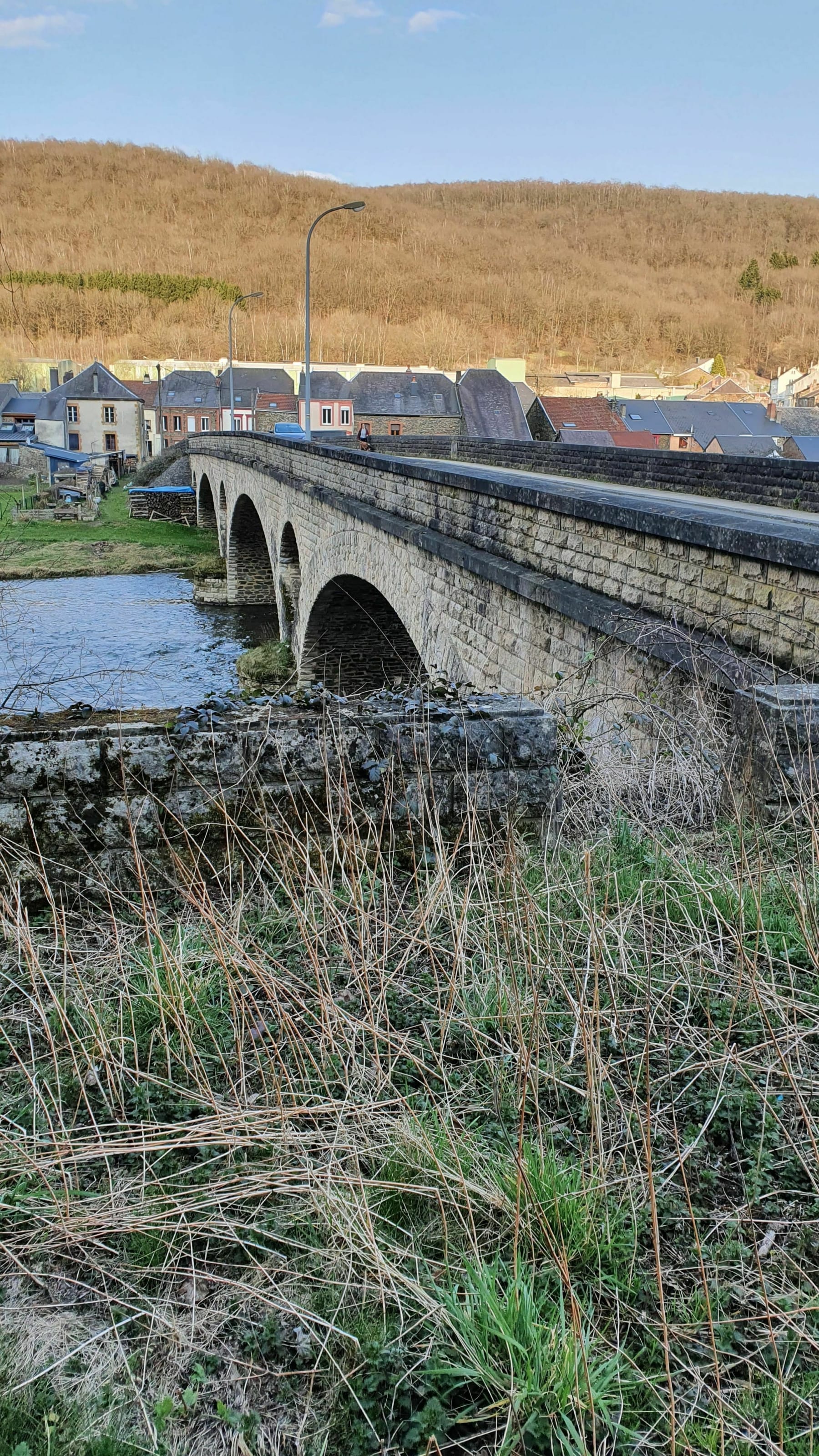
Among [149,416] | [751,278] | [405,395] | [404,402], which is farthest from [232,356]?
[751,278]

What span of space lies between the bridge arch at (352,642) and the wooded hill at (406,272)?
10251 cm

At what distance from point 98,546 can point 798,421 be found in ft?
153

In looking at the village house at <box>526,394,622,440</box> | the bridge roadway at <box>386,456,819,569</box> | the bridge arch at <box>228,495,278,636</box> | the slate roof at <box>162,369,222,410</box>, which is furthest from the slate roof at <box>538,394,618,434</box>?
the bridge roadway at <box>386,456,819,569</box>

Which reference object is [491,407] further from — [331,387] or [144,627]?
[144,627]

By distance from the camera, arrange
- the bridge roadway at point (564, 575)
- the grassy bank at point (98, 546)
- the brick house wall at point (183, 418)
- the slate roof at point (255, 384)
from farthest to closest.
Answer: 1. the brick house wall at point (183, 418)
2. the slate roof at point (255, 384)
3. the grassy bank at point (98, 546)
4. the bridge roadway at point (564, 575)

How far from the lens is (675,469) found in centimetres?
1550

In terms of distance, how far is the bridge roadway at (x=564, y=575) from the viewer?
5.01m

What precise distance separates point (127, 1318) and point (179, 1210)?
0.84 ft

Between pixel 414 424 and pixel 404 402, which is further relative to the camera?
pixel 404 402

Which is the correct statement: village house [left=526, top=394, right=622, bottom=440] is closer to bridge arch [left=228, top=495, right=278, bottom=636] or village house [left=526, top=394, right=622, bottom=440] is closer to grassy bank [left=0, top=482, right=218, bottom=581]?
grassy bank [left=0, top=482, right=218, bottom=581]

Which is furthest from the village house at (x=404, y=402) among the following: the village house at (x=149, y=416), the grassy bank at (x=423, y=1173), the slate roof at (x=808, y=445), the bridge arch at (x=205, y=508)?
the grassy bank at (x=423, y=1173)

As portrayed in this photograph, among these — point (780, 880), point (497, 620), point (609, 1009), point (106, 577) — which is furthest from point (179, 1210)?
point (106, 577)

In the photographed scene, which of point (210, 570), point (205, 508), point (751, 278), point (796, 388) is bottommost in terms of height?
point (210, 570)

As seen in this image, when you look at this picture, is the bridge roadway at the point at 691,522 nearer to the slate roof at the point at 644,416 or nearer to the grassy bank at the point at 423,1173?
the grassy bank at the point at 423,1173
